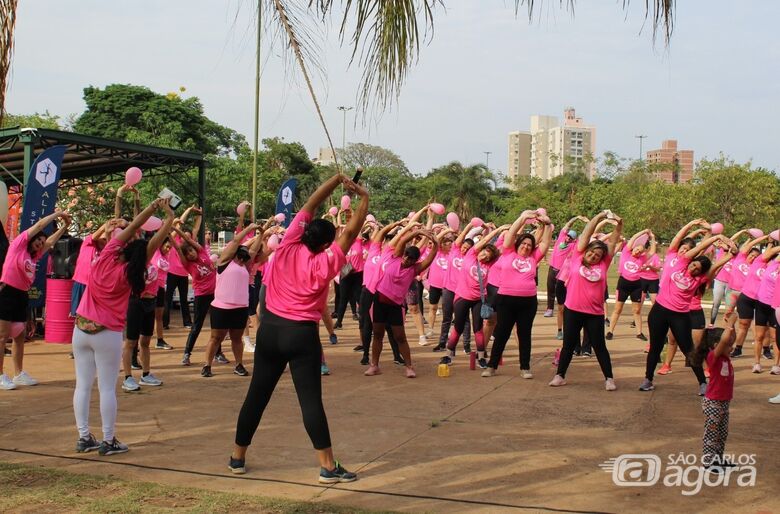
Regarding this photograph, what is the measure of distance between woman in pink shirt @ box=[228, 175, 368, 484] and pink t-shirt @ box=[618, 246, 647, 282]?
28.2 feet

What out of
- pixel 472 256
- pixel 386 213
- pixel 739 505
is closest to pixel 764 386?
pixel 472 256

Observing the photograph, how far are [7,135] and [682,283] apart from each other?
10745 millimetres

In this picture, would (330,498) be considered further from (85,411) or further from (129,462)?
(85,411)

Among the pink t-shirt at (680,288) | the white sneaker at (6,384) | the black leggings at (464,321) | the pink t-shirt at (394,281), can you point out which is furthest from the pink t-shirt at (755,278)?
the white sneaker at (6,384)

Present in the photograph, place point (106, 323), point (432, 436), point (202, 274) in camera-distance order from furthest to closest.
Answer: point (202, 274), point (432, 436), point (106, 323)

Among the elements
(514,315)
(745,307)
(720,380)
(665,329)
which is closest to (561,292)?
(745,307)

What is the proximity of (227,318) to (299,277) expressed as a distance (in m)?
4.12

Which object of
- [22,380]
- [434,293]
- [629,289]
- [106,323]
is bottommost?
[22,380]

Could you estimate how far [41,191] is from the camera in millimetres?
11469

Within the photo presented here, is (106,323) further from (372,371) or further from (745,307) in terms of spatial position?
(745,307)

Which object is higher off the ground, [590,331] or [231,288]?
[231,288]

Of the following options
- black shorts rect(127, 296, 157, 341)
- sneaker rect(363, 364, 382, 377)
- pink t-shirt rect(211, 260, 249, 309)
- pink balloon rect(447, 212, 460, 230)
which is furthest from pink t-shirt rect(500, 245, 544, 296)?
black shorts rect(127, 296, 157, 341)

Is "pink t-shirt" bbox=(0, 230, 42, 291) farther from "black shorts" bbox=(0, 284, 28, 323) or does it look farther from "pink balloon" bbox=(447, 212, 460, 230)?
"pink balloon" bbox=(447, 212, 460, 230)

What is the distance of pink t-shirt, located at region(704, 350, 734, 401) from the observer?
5555 mm
